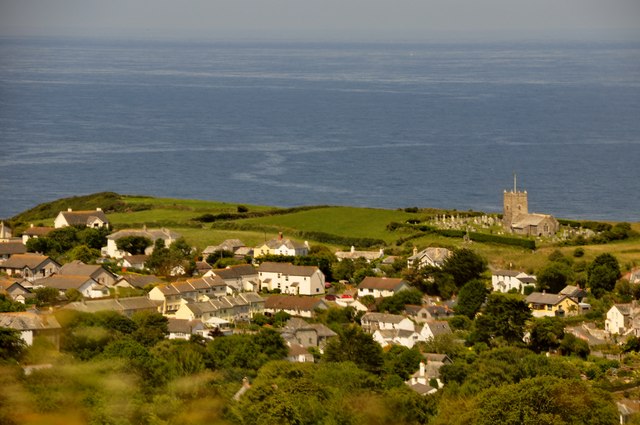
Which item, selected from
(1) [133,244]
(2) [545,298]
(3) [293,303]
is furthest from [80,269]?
(2) [545,298]

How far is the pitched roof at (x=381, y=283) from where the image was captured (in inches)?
1148

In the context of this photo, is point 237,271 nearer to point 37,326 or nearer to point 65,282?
A: point 65,282

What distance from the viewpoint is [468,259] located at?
30516 millimetres

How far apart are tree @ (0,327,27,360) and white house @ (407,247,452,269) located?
18.9 metres

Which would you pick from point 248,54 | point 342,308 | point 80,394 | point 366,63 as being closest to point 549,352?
point 342,308

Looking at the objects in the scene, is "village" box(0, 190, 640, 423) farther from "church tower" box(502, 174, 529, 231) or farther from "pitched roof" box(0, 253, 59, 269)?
"church tower" box(502, 174, 529, 231)

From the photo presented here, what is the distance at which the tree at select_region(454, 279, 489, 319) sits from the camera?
27.4 metres

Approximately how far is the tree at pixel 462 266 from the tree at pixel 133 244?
7988mm

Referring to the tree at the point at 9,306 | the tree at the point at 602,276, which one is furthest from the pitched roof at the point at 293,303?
the tree at the point at 9,306

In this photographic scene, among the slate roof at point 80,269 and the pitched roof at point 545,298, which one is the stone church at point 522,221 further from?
the slate roof at point 80,269

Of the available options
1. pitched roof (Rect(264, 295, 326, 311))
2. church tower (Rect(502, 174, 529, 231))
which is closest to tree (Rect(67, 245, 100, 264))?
pitched roof (Rect(264, 295, 326, 311))

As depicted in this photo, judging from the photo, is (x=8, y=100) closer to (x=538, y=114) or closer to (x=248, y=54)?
(x=538, y=114)

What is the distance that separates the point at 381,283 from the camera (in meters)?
29.3

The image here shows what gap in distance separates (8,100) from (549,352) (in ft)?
267
